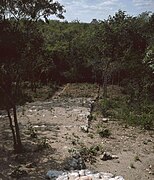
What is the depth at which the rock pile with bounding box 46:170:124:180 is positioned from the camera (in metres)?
8.32

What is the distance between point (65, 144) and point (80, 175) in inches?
123

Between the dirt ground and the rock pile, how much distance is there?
1.30 ft

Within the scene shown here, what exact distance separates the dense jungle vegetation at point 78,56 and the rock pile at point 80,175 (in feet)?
7.58

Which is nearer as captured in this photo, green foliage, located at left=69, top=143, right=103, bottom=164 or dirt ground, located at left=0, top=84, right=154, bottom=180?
dirt ground, located at left=0, top=84, right=154, bottom=180

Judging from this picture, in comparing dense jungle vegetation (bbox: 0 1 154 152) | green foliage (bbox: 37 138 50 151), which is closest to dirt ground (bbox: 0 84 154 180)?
green foliage (bbox: 37 138 50 151)

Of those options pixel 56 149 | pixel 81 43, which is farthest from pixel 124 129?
pixel 81 43

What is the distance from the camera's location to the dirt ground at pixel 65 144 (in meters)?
9.62

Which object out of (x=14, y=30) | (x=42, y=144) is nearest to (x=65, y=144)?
(x=42, y=144)

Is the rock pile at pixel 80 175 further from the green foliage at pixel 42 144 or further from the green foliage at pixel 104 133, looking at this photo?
the green foliage at pixel 104 133

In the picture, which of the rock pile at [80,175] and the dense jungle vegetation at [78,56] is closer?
the rock pile at [80,175]

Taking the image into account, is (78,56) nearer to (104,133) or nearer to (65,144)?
(104,133)

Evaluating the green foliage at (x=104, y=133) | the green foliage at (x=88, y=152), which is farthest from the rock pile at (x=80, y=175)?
the green foliage at (x=104, y=133)

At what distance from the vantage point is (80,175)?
8.52 metres

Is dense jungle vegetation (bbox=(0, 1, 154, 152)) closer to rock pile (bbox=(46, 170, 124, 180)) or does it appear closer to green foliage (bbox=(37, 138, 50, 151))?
green foliage (bbox=(37, 138, 50, 151))
